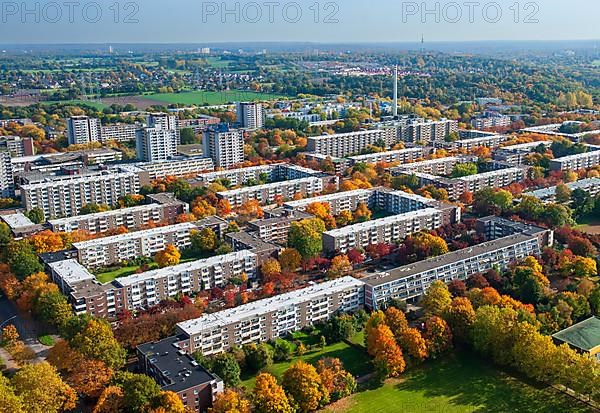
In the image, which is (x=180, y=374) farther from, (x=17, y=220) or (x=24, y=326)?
(x=17, y=220)

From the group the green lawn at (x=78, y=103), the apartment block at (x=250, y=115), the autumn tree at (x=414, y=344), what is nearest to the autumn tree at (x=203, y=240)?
the autumn tree at (x=414, y=344)

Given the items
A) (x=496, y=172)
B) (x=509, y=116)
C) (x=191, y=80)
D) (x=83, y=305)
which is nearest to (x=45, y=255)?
(x=83, y=305)

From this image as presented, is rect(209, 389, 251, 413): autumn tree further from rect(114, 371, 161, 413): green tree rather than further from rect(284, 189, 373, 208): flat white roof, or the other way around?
rect(284, 189, 373, 208): flat white roof

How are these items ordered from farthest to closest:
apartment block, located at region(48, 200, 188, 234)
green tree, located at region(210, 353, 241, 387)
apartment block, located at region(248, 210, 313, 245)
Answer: apartment block, located at region(48, 200, 188, 234) → apartment block, located at region(248, 210, 313, 245) → green tree, located at region(210, 353, 241, 387)

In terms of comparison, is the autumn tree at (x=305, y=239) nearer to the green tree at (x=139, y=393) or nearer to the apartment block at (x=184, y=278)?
the apartment block at (x=184, y=278)

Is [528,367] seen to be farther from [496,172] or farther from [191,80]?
[191,80]

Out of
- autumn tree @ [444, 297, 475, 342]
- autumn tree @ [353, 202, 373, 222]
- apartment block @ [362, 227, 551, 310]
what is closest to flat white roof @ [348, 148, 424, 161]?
autumn tree @ [353, 202, 373, 222]
